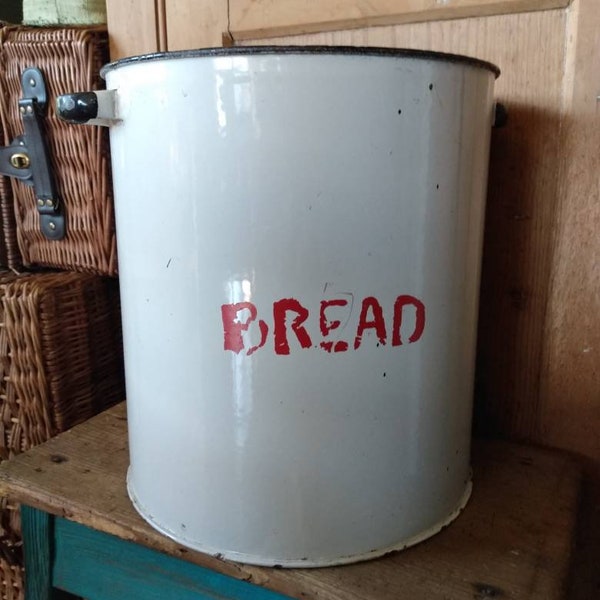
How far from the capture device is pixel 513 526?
0.56 m

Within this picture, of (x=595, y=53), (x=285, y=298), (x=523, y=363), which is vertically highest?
(x=595, y=53)

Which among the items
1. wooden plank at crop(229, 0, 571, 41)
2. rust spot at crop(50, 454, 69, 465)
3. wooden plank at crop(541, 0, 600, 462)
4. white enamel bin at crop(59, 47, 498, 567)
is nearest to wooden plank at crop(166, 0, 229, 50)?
wooden plank at crop(229, 0, 571, 41)

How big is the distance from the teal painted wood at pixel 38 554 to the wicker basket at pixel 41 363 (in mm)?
163

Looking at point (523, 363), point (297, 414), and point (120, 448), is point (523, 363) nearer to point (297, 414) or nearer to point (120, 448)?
point (297, 414)

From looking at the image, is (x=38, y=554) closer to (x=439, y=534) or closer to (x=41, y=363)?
(x=41, y=363)

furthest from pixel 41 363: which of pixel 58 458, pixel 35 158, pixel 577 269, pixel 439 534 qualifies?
pixel 577 269

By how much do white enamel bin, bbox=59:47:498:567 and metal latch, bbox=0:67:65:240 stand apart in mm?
332

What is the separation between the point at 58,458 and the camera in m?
0.68

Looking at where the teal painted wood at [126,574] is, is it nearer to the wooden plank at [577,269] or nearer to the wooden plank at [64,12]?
the wooden plank at [577,269]

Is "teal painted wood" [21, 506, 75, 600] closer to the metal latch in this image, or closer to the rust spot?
the rust spot

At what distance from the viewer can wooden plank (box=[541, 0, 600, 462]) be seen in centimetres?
62

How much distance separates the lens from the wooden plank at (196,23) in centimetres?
77

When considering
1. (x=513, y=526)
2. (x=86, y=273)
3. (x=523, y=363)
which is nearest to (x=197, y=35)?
(x=86, y=273)

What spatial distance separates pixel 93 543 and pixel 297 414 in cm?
28
